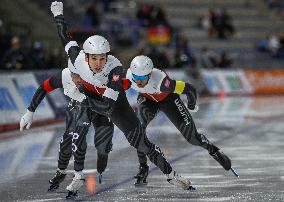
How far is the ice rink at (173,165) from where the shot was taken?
10.4m

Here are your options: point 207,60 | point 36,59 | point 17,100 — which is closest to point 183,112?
point 17,100

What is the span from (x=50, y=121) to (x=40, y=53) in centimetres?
305

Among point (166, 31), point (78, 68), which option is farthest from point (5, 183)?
point (166, 31)

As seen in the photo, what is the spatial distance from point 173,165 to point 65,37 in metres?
3.94

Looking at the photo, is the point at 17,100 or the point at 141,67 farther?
the point at 17,100

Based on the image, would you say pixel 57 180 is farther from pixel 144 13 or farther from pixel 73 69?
pixel 144 13

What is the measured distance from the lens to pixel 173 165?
13.8 metres

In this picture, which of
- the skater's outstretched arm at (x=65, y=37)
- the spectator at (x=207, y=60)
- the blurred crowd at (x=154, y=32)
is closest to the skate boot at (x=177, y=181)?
the skater's outstretched arm at (x=65, y=37)

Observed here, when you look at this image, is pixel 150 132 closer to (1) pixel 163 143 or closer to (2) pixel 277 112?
(1) pixel 163 143

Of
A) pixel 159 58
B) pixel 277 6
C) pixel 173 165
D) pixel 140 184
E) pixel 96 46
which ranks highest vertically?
pixel 277 6

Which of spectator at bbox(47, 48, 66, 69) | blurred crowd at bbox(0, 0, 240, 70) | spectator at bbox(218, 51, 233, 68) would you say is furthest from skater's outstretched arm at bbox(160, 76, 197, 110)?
spectator at bbox(218, 51, 233, 68)

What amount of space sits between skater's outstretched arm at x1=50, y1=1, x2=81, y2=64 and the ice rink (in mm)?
1689

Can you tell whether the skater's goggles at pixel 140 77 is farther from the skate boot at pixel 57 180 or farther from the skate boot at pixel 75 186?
A: the skate boot at pixel 57 180

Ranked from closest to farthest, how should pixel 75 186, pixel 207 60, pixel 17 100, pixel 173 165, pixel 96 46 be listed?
pixel 96 46
pixel 75 186
pixel 173 165
pixel 17 100
pixel 207 60
